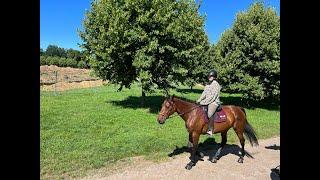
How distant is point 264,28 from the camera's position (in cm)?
2630

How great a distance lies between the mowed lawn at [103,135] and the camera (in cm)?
1194

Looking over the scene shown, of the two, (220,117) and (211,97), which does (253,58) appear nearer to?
(220,117)

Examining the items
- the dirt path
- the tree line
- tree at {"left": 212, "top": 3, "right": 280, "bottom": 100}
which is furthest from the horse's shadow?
tree at {"left": 212, "top": 3, "right": 280, "bottom": 100}

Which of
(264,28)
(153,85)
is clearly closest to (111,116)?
(153,85)

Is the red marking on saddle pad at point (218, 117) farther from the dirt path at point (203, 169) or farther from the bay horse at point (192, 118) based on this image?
the dirt path at point (203, 169)

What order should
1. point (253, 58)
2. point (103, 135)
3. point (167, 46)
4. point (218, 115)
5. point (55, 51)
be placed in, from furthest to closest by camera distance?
point (55, 51) → point (253, 58) → point (167, 46) → point (103, 135) → point (218, 115)

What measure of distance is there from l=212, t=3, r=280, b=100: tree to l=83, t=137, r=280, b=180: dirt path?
12252 millimetres

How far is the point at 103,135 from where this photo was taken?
16.1 m

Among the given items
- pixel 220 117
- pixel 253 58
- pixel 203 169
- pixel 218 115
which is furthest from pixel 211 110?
pixel 253 58

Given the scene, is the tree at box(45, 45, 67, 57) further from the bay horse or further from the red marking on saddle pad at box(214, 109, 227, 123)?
the red marking on saddle pad at box(214, 109, 227, 123)

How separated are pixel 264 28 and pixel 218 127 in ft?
53.6

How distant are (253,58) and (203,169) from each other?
16.1 m

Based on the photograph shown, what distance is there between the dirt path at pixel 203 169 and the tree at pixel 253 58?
482 inches
